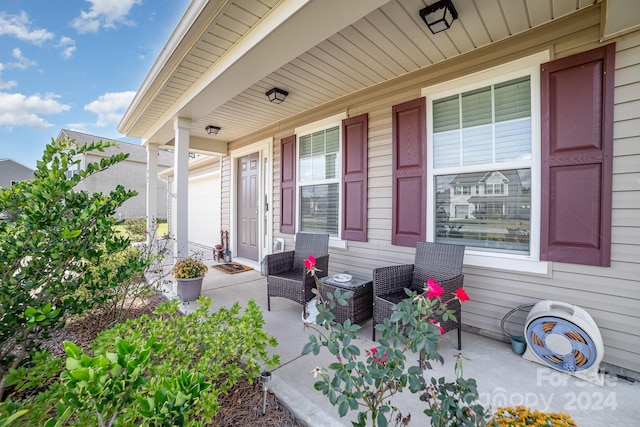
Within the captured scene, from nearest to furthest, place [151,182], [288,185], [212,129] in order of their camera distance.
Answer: [288,185]
[212,129]
[151,182]

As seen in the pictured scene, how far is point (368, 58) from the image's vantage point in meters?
2.74

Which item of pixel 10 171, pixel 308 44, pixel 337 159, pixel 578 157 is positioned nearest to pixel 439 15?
pixel 308 44

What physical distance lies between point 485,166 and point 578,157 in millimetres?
653

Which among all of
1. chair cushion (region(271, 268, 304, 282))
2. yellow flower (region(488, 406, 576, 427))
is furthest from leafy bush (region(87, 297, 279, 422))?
chair cushion (region(271, 268, 304, 282))

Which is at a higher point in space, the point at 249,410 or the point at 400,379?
the point at 400,379

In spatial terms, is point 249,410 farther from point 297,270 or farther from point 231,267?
point 231,267

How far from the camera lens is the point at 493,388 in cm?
184

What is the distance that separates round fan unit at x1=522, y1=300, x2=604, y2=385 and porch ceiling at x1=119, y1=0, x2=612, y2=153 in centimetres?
235

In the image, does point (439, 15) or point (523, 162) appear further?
point (523, 162)

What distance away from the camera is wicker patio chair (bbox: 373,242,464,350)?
2322 millimetres

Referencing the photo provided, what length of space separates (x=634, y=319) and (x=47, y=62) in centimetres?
1306

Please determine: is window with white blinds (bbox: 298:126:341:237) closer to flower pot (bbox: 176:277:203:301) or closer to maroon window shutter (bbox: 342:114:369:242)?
maroon window shutter (bbox: 342:114:369:242)

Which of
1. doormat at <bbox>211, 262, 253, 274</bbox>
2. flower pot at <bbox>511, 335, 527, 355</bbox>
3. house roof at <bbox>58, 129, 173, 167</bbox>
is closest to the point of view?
flower pot at <bbox>511, 335, 527, 355</bbox>

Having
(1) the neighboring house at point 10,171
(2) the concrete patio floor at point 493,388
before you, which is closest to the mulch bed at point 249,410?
(2) the concrete patio floor at point 493,388
